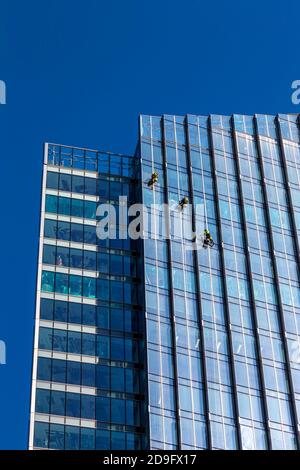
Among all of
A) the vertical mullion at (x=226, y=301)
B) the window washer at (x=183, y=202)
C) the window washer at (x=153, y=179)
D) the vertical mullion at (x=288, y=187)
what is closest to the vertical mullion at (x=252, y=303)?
the vertical mullion at (x=226, y=301)

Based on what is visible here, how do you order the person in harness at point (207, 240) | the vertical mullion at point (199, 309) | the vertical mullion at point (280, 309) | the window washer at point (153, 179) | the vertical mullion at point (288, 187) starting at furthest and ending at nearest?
the vertical mullion at point (288, 187)
the window washer at point (153, 179)
the person in harness at point (207, 240)
the vertical mullion at point (280, 309)
the vertical mullion at point (199, 309)

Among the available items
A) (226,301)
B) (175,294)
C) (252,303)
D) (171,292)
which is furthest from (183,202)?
(252,303)

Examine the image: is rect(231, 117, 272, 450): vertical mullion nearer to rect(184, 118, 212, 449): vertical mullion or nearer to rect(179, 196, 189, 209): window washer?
rect(184, 118, 212, 449): vertical mullion

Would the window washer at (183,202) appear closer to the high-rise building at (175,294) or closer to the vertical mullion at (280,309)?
the high-rise building at (175,294)

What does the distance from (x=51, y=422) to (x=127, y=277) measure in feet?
57.9

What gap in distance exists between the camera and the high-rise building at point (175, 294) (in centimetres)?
7819

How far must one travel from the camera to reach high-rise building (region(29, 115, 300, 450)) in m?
78.2

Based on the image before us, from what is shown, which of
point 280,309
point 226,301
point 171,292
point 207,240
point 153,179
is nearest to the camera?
point 171,292

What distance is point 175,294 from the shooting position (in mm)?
85250

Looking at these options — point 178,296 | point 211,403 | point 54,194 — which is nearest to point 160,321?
point 178,296

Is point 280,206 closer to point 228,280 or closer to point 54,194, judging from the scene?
point 228,280

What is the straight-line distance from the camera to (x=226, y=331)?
8450 cm

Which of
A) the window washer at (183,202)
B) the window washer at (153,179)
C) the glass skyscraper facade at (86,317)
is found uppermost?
the window washer at (153,179)

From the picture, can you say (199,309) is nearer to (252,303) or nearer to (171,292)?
(171,292)
